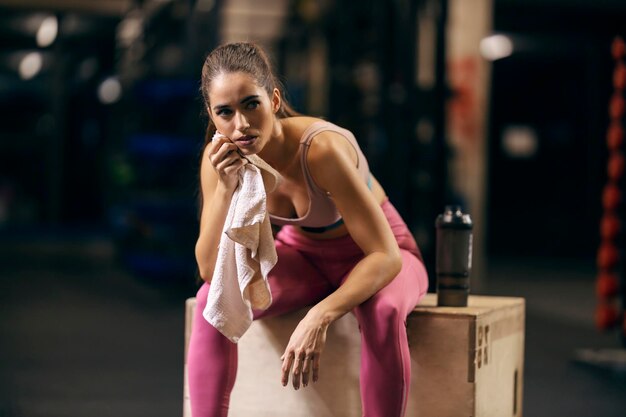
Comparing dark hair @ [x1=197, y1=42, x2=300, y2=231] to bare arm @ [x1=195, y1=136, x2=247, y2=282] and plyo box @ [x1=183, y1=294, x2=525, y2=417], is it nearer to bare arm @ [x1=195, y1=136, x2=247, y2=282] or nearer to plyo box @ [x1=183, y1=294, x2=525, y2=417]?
bare arm @ [x1=195, y1=136, x2=247, y2=282]

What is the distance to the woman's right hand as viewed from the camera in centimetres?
181

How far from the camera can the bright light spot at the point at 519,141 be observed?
982 centimetres

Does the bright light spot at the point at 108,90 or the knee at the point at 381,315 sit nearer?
the knee at the point at 381,315

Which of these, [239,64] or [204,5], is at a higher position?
[204,5]

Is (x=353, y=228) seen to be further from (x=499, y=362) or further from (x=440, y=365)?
(x=499, y=362)

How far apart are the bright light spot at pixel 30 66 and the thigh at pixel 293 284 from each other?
405 inches

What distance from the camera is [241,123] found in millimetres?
1794

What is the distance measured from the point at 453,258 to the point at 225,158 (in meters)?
0.68

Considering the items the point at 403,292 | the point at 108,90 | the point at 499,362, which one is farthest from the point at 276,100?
the point at 108,90

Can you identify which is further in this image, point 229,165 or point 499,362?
point 499,362

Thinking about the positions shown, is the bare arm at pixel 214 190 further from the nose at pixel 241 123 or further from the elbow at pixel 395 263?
the elbow at pixel 395 263

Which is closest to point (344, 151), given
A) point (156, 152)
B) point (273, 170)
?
point (273, 170)

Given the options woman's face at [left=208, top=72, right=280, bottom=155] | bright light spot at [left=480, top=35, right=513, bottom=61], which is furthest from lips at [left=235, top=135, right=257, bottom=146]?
bright light spot at [left=480, top=35, right=513, bottom=61]

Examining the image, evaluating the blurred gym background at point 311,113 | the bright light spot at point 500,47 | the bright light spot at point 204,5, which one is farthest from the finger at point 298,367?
the bright light spot at point 500,47
